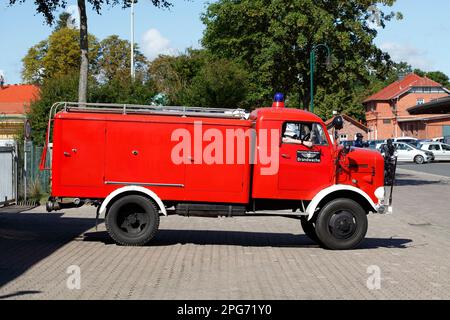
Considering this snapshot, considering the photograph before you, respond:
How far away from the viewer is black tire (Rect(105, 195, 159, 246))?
523 inches

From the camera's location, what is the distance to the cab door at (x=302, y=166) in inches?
534

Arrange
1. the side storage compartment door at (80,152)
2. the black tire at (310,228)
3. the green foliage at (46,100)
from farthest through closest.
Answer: the green foliage at (46,100)
the black tire at (310,228)
the side storage compartment door at (80,152)

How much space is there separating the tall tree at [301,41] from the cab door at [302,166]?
28.2m

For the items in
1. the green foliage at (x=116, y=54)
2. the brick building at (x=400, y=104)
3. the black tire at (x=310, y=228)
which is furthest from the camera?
the brick building at (x=400, y=104)

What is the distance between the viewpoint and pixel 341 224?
44.6ft

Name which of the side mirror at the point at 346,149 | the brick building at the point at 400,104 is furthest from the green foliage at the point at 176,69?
the brick building at the point at 400,104

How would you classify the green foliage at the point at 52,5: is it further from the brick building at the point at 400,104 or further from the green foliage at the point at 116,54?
the brick building at the point at 400,104

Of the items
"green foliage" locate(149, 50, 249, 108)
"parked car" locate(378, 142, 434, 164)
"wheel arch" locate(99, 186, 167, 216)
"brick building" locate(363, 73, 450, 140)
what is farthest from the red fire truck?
"brick building" locate(363, 73, 450, 140)

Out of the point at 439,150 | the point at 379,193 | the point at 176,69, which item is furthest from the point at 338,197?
the point at 439,150

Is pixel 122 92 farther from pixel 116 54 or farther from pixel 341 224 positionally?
pixel 116 54

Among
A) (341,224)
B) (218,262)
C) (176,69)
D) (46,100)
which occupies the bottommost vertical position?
(218,262)

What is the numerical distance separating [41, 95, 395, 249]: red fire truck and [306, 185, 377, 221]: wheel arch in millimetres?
18

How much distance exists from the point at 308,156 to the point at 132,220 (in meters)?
3.26
